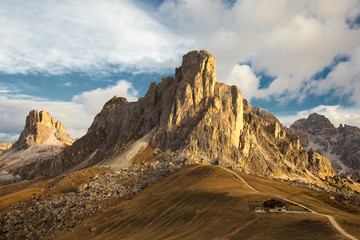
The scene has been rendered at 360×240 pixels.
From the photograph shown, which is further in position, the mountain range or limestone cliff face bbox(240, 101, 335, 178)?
limestone cliff face bbox(240, 101, 335, 178)

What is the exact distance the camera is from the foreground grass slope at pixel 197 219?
93.4ft

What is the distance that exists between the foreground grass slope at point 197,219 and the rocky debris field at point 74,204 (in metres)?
3.75

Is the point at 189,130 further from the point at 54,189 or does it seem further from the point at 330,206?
the point at 330,206

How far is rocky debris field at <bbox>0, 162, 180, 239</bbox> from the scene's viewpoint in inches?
2016

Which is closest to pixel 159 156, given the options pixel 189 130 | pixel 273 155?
pixel 189 130

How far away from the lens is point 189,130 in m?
106

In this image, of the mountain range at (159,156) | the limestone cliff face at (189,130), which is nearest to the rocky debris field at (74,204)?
the mountain range at (159,156)

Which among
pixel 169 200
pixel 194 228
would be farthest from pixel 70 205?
pixel 194 228

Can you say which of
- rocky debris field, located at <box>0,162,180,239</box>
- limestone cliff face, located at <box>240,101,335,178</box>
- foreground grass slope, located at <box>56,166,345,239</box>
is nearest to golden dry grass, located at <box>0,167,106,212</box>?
rocky debris field, located at <box>0,162,180,239</box>

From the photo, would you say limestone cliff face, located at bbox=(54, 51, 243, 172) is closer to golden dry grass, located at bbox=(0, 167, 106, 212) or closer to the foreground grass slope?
golden dry grass, located at bbox=(0, 167, 106, 212)

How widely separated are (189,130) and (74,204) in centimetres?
5647

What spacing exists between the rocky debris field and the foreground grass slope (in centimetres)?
375

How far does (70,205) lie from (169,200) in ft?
84.5

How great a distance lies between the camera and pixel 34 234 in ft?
161
